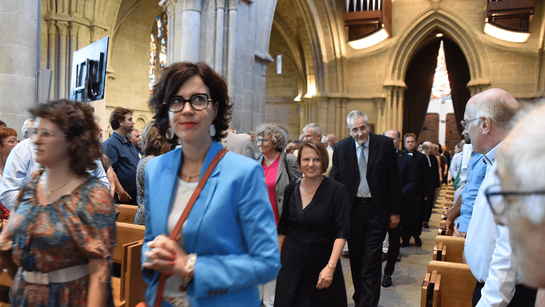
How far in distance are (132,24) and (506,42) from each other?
1396cm

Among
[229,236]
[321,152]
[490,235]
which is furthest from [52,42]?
[490,235]

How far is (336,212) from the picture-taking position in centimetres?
276

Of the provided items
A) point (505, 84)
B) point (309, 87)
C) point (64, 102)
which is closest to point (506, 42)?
point (505, 84)

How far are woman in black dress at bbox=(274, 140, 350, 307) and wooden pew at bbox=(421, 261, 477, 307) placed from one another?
2.05 ft

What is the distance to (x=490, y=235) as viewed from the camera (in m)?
1.63

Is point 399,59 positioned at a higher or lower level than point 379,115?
higher

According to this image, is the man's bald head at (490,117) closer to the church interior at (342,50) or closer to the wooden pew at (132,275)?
the wooden pew at (132,275)

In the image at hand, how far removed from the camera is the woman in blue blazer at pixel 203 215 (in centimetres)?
114

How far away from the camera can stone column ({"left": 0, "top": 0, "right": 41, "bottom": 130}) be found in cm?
491

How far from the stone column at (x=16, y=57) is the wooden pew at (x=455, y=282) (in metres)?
5.18

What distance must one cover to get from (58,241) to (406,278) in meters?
4.25

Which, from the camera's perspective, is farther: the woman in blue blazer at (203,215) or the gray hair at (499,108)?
the gray hair at (499,108)

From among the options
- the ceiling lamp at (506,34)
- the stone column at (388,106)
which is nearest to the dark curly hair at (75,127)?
the stone column at (388,106)

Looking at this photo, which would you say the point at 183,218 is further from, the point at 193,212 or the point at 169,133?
A: the point at 169,133
